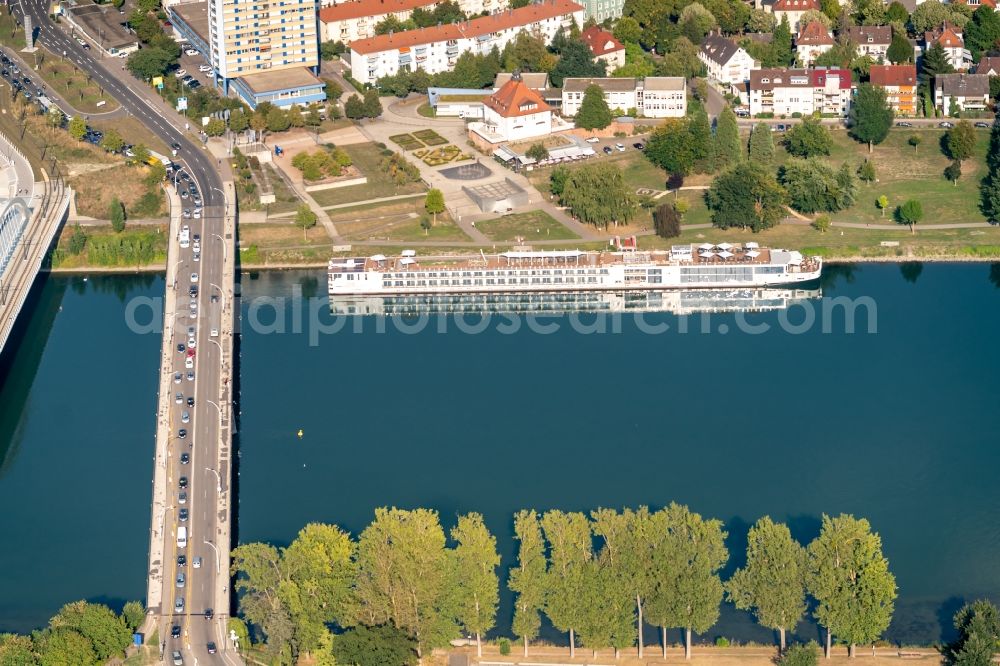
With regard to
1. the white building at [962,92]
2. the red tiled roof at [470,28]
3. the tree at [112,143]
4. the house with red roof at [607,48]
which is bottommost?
the tree at [112,143]

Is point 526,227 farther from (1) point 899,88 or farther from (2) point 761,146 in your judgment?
(1) point 899,88

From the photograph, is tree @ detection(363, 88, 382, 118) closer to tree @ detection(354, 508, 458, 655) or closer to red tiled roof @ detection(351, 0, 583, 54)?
red tiled roof @ detection(351, 0, 583, 54)

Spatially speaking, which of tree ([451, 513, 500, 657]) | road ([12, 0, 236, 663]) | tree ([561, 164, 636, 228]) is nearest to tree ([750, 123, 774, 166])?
tree ([561, 164, 636, 228])

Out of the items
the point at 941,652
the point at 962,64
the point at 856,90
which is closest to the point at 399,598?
the point at 941,652

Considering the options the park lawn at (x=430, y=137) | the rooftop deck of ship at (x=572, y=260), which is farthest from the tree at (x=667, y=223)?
the park lawn at (x=430, y=137)

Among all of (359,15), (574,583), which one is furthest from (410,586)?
(359,15)

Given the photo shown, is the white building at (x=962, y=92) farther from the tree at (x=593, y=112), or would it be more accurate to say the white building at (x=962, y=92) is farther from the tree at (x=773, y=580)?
the tree at (x=773, y=580)
